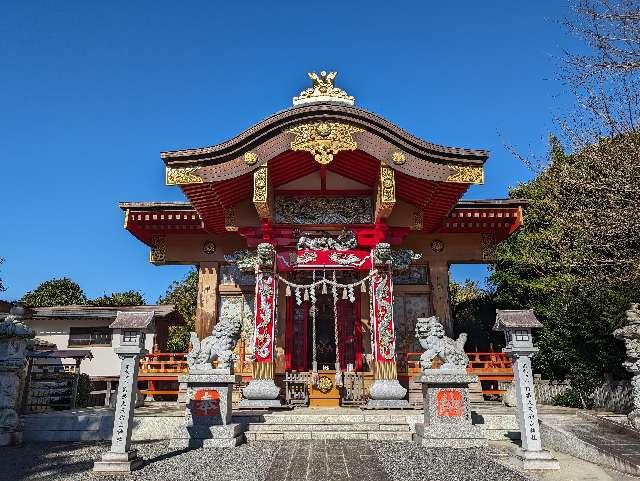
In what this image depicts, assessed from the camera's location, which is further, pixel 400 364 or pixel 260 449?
pixel 400 364

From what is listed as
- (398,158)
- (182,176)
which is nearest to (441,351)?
(398,158)

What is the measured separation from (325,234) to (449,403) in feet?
18.8

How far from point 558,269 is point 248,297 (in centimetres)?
1075

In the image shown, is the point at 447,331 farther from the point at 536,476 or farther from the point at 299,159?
the point at 536,476

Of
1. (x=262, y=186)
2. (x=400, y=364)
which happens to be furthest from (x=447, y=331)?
(x=262, y=186)

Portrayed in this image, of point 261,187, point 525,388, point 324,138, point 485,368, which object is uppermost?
point 324,138

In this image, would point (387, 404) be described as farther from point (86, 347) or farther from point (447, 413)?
point (86, 347)

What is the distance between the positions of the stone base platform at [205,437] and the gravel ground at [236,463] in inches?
8.5

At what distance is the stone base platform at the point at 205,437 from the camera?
773 cm

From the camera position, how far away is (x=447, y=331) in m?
12.8

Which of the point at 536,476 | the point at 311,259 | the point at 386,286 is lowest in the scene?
the point at 536,476

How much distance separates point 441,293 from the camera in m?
13.2

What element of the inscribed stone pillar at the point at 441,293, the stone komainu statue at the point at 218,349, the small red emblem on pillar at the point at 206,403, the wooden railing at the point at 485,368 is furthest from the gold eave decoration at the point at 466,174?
the small red emblem on pillar at the point at 206,403

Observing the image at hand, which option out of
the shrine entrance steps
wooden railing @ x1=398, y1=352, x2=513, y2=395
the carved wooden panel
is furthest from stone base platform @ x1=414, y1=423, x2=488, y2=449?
the carved wooden panel
